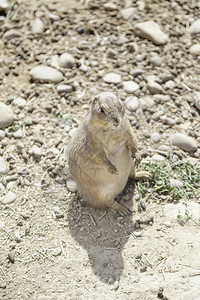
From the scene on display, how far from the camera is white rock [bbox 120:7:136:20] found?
301 inches

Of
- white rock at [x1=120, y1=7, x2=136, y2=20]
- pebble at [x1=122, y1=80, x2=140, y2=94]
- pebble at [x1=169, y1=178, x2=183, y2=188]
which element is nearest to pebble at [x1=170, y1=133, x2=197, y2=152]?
pebble at [x1=169, y1=178, x2=183, y2=188]

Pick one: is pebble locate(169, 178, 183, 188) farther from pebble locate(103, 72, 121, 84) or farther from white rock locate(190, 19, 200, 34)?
white rock locate(190, 19, 200, 34)

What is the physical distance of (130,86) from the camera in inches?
264

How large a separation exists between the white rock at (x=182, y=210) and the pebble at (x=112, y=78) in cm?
209

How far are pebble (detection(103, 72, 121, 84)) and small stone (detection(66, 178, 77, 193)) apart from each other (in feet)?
5.58

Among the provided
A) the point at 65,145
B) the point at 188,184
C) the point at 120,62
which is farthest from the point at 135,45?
the point at 188,184

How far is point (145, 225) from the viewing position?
17.5 feet

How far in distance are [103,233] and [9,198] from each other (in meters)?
1.20

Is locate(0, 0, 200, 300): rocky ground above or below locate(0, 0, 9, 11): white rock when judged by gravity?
below

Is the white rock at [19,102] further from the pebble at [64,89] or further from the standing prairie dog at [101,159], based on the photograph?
the standing prairie dog at [101,159]

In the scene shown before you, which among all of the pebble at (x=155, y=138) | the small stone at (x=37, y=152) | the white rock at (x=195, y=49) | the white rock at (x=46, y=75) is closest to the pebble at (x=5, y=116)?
the small stone at (x=37, y=152)

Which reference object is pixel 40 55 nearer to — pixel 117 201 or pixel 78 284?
pixel 117 201

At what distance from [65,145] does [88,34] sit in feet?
7.16

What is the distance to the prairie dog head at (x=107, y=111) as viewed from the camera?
4.61 m
